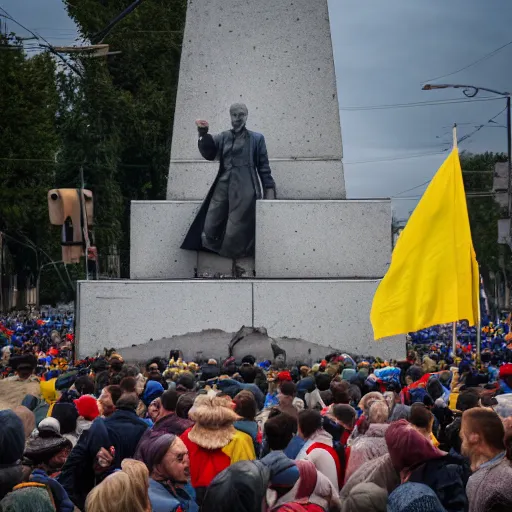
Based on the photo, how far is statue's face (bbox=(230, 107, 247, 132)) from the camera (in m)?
17.5

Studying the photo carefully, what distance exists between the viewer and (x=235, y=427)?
7.72m

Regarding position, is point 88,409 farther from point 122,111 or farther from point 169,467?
point 122,111

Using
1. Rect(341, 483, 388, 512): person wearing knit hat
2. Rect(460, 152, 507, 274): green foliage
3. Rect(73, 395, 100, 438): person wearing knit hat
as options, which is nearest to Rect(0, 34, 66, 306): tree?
Rect(460, 152, 507, 274): green foliage

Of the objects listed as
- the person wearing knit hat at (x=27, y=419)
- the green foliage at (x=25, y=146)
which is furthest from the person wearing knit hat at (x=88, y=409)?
the green foliage at (x=25, y=146)

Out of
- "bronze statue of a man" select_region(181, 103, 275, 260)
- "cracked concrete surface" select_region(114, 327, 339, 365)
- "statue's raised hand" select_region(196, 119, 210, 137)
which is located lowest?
"cracked concrete surface" select_region(114, 327, 339, 365)

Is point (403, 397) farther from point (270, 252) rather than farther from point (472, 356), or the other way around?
point (270, 252)

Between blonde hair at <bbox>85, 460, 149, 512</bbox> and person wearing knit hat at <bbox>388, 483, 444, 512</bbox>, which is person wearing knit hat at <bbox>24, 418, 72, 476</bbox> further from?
person wearing knit hat at <bbox>388, 483, 444, 512</bbox>

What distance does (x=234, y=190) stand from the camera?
58.4 feet

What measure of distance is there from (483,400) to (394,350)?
8370mm

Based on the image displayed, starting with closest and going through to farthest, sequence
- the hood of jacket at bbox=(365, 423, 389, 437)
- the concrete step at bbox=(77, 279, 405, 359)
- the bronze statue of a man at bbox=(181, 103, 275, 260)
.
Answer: the hood of jacket at bbox=(365, 423, 389, 437) < the concrete step at bbox=(77, 279, 405, 359) < the bronze statue of a man at bbox=(181, 103, 275, 260)

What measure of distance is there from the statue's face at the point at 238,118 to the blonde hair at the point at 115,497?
12.9 m

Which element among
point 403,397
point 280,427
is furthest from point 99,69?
point 280,427

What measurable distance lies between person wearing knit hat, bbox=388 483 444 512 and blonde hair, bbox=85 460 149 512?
0.92 m

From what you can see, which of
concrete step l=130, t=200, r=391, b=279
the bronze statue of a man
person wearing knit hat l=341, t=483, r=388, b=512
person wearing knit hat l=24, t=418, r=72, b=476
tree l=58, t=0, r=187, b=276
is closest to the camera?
person wearing knit hat l=341, t=483, r=388, b=512
